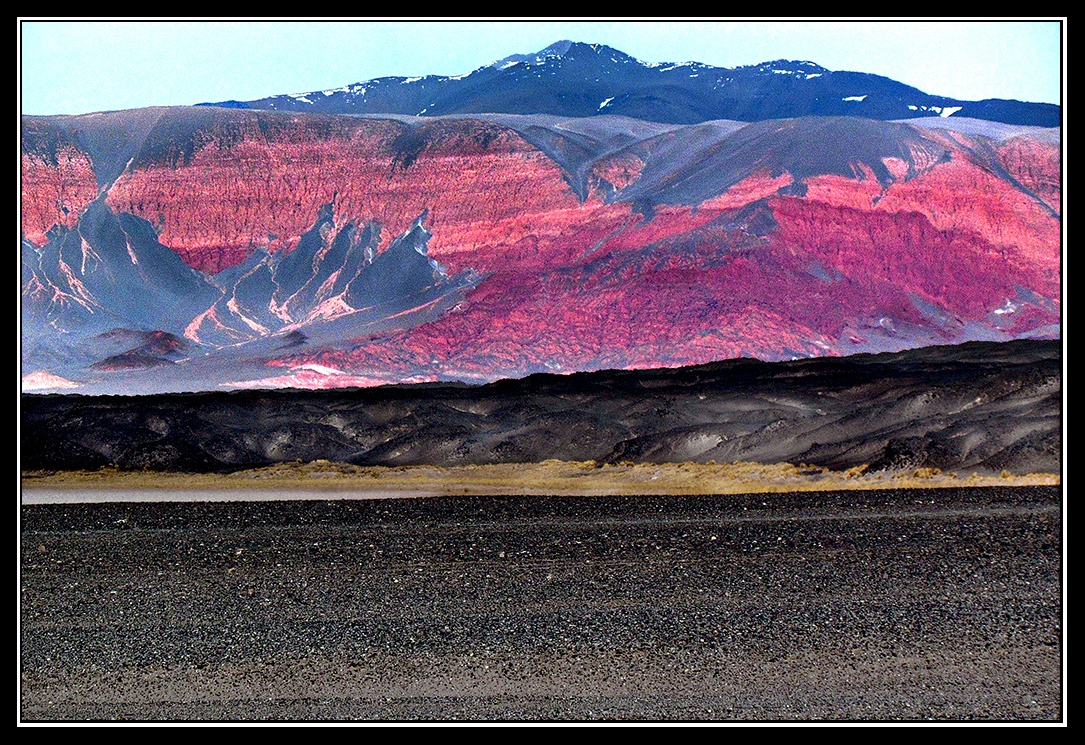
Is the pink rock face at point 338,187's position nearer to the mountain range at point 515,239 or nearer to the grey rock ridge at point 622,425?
the mountain range at point 515,239

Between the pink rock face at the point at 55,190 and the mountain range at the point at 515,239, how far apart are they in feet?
0.20

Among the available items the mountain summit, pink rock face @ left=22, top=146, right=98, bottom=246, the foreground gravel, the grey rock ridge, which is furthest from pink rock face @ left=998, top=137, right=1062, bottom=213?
pink rock face @ left=22, top=146, right=98, bottom=246

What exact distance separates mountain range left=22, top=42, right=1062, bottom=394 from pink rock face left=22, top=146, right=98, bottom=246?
62 mm

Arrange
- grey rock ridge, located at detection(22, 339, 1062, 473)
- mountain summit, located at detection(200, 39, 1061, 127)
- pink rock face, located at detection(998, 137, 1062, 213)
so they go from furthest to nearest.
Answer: mountain summit, located at detection(200, 39, 1061, 127) → pink rock face, located at detection(998, 137, 1062, 213) → grey rock ridge, located at detection(22, 339, 1062, 473)

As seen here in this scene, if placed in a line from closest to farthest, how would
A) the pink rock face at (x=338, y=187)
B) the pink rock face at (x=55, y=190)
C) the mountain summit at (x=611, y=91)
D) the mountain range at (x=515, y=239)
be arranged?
the mountain range at (x=515, y=239)
the pink rock face at (x=55, y=190)
the pink rock face at (x=338, y=187)
the mountain summit at (x=611, y=91)

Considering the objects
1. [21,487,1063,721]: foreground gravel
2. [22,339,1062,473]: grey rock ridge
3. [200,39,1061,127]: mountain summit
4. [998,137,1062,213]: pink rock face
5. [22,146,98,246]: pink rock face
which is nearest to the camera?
[21,487,1063,721]: foreground gravel

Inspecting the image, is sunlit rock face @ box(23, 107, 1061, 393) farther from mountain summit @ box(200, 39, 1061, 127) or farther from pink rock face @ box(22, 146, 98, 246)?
mountain summit @ box(200, 39, 1061, 127)

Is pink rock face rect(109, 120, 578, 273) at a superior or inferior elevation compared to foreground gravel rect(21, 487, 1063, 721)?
superior

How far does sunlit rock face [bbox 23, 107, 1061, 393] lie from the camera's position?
2925 centimetres

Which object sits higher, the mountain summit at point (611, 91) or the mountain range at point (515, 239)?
the mountain summit at point (611, 91)

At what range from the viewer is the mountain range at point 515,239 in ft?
95.9

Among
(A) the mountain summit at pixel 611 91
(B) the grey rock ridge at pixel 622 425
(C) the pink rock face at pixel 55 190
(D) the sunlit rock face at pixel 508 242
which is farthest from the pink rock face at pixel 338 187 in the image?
(B) the grey rock ridge at pixel 622 425

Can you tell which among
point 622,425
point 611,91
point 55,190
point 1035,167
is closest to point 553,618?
point 622,425

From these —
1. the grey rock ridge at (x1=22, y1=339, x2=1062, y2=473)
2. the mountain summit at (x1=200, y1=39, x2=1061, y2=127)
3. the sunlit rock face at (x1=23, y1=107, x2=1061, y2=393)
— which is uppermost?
the mountain summit at (x1=200, y1=39, x2=1061, y2=127)
